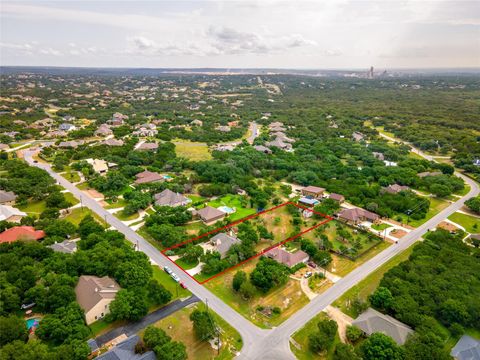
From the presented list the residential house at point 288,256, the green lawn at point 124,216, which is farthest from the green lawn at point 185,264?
the green lawn at point 124,216

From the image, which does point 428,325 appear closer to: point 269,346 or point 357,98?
point 269,346

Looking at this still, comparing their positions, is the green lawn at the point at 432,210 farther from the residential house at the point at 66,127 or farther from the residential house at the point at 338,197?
the residential house at the point at 66,127

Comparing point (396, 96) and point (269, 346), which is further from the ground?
point (396, 96)


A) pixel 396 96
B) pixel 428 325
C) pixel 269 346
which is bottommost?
pixel 269 346

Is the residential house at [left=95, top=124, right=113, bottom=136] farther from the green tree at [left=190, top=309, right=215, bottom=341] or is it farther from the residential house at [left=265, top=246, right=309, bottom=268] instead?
the green tree at [left=190, top=309, right=215, bottom=341]

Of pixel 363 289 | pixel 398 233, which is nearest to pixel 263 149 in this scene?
pixel 398 233

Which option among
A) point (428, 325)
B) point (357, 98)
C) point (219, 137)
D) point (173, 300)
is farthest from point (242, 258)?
point (357, 98)

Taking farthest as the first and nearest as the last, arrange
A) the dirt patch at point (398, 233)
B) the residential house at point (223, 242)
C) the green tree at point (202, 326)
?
1. the dirt patch at point (398, 233)
2. the residential house at point (223, 242)
3. the green tree at point (202, 326)
